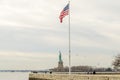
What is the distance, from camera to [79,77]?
36.2m

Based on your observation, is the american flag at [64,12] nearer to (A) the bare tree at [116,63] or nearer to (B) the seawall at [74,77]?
(B) the seawall at [74,77]

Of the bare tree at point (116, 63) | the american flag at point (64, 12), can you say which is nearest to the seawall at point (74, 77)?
the american flag at point (64, 12)

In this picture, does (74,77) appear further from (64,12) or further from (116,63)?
(116,63)

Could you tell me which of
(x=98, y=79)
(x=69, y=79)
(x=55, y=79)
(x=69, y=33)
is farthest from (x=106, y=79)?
(x=55, y=79)

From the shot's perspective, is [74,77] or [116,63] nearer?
[74,77]

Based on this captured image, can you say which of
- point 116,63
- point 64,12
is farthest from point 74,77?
point 116,63

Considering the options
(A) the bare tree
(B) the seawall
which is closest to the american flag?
(B) the seawall

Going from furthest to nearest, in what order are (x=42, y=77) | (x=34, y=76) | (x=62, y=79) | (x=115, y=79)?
(x=34, y=76) → (x=42, y=77) → (x=62, y=79) → (x=115, y=79)

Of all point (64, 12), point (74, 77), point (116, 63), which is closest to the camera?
point (74, 77)

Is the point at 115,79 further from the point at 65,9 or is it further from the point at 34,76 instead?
the point at 34,76

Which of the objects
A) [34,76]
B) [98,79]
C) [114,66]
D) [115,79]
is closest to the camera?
[115,79]

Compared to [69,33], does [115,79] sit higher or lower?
lower

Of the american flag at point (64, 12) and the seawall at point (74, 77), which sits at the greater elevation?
the american flag at point (64, 12)

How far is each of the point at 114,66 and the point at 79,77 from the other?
175 ft
